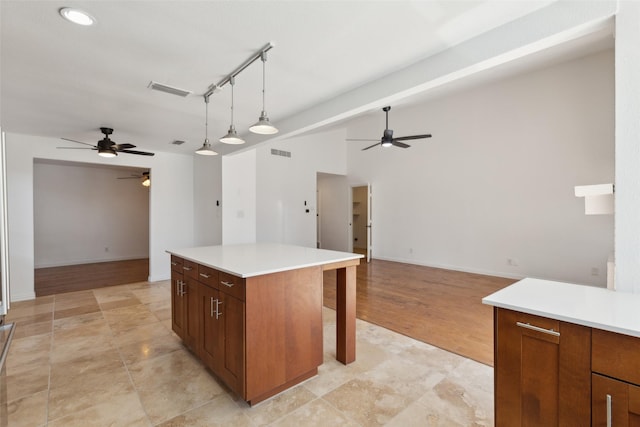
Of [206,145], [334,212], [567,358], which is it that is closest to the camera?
[567,358]

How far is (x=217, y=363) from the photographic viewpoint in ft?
7.13

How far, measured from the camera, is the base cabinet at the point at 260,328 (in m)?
1.88

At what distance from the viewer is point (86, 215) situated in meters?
7.42

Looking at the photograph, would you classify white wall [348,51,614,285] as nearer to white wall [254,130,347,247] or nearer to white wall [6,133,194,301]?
white wall [254,130,347,247]

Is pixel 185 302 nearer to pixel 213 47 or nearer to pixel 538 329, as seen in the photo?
pixel 213 47

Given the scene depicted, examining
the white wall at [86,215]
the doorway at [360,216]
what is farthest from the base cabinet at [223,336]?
the doorway at [360,216]

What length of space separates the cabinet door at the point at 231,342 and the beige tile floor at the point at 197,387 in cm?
17

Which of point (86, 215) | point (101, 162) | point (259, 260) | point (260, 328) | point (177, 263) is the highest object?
point (101, 162)

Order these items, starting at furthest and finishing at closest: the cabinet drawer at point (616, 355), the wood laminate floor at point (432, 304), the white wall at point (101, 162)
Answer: the white wall at point (101, 162) → the wood laminate floor at point (432, 304) → the cabinet drawer at point (616, 355)

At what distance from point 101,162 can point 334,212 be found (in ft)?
19.6

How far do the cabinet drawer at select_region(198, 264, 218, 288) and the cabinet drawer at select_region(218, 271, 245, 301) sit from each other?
0.08 metres

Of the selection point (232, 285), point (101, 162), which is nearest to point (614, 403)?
point (232, 285)

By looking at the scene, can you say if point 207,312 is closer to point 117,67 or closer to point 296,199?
point 117,67

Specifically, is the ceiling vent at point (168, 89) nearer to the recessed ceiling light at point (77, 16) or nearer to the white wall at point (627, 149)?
the recessed ceiling light at point (77, 16)
